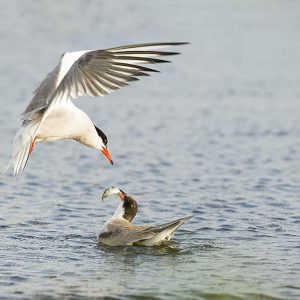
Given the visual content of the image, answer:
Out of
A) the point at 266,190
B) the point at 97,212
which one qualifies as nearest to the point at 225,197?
the point at 266,190

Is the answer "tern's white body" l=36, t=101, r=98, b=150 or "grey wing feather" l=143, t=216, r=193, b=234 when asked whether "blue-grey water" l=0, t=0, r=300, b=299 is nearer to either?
"grey wing feather" l=143, t=216, r=193, b=234

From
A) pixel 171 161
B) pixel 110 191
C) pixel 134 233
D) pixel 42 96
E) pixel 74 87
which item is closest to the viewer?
pixel 74 87

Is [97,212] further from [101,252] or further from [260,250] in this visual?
[260,250]

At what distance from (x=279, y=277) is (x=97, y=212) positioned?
9.17ft

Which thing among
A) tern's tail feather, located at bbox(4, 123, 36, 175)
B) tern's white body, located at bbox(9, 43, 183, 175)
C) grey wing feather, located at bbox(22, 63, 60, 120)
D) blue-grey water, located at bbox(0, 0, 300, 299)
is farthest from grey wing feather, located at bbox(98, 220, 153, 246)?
grey wing feather, located at bbox(22, 63, 60, 120)

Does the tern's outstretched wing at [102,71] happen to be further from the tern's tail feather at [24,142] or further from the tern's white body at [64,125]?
the tern's white body at [64,125]

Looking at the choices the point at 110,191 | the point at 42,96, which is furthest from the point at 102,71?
the point at 110,191

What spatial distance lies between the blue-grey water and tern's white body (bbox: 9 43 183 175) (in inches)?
38.9

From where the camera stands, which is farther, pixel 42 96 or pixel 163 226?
pixel 163 226

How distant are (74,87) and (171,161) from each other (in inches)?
178

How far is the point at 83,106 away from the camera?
1393 centimetres

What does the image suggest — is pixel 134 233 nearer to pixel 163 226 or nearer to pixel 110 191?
pixel 163 226

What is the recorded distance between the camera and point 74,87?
725cm

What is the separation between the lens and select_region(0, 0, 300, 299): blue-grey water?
24.5ft
